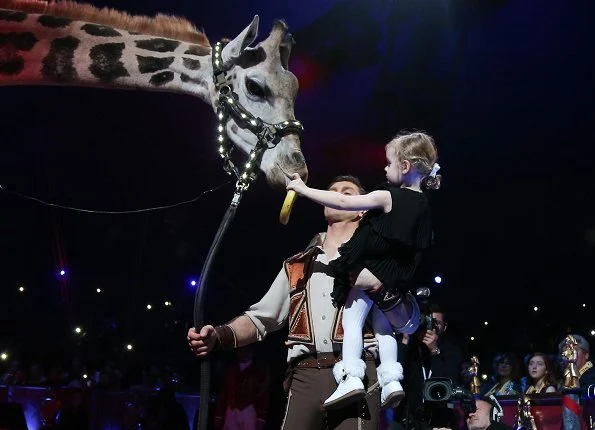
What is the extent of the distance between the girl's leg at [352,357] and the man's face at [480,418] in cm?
186

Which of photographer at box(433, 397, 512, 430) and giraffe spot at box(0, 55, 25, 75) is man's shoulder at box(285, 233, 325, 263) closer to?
photographer at box(433, 397, 512, 430)

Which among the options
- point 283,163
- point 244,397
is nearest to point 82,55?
point 283,163

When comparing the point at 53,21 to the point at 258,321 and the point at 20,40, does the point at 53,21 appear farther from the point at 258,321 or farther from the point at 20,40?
the point at 258,321

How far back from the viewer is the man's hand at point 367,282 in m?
2.59

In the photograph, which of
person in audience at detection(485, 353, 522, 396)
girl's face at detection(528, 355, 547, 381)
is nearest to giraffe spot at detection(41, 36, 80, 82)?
girl's face at detection(528, 355, 547, 381)

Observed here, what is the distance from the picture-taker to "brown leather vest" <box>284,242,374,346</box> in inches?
109

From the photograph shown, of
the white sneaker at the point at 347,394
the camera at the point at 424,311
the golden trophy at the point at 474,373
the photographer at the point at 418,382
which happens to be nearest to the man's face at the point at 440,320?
the photographer at the point at 418,382

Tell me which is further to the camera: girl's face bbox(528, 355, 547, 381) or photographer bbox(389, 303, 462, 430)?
girl's face bbox(528, 355, 547, 381)

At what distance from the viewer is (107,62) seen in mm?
3812

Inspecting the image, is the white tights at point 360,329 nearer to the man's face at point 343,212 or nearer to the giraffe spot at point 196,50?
the man's face at point 343,212

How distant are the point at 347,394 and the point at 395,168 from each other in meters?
0.98

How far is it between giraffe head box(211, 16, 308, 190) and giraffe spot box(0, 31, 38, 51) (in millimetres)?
1161

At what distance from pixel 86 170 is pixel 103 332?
7.84 meters

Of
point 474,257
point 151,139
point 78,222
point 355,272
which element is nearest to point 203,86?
point 355,272
